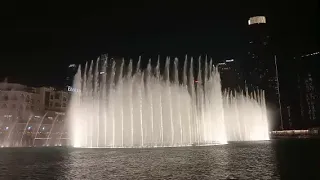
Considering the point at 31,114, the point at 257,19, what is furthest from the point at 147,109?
the point at 257,19

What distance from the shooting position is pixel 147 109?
A: 37.5 meters

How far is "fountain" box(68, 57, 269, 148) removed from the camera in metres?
37.5

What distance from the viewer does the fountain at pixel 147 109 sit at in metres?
37.5

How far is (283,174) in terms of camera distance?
12.3 meters

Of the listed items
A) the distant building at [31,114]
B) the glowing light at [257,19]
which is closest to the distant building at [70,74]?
the distant building at [31,114]

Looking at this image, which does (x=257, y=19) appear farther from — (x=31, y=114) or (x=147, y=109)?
(x=147, y=109)

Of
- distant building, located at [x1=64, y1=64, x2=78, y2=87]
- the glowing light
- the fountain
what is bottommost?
the fountain

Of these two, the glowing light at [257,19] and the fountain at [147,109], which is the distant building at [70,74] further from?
the fountain at [147,109]

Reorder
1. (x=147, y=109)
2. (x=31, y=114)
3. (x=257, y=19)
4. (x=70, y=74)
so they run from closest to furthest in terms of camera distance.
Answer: (x=147, y=109) < (x=31, y=114) < (x=70, y=74) < (x=257, y=19)

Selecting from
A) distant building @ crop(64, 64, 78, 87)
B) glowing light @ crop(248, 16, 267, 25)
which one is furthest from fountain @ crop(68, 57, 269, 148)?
glowing light @ crop(248, 16, 267, 25)

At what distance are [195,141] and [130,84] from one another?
1215 centimetres

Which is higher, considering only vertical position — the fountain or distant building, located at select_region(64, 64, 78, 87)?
distant building, located at select_region(64, 64, 78, 87)

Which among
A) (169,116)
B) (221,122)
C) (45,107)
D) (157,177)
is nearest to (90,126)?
(169,116)

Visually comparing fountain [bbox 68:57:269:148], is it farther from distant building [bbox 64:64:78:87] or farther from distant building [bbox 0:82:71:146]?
distant building [bbox 64:64:78:87]
